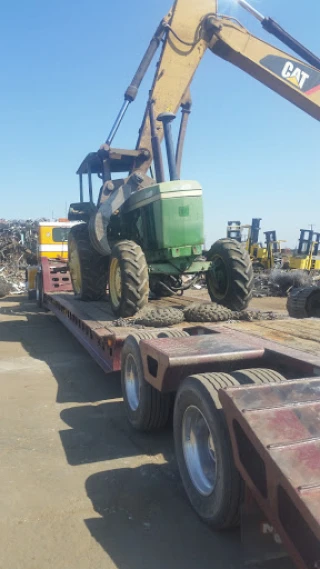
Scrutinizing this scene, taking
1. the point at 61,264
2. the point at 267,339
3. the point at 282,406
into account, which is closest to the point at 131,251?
the point at 267,339

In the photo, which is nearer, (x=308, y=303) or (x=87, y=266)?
(x=308, y=303)

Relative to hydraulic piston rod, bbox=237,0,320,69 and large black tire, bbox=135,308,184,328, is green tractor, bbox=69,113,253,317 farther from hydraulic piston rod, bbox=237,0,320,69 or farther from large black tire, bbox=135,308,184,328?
hydraulic piston rod, bbox=237,0,320,69

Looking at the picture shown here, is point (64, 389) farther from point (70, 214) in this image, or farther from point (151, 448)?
point (70, 214)

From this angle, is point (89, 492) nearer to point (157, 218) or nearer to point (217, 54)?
point (157, 218)

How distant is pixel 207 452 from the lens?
320 cm

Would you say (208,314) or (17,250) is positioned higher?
(17,250)

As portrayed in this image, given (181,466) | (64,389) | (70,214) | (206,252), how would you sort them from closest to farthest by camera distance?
(181,466) → (64,389) → (206,252) → (70,214)

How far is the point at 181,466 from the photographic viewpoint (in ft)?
10.8

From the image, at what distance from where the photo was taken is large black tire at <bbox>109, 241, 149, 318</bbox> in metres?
6.10

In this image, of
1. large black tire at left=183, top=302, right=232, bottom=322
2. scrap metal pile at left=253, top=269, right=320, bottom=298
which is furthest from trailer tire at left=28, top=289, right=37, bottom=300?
large black tire at left=183, top=302, right=232, bottom=322

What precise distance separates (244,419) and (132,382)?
2331 mm

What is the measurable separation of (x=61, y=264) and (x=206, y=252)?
20.2 ft

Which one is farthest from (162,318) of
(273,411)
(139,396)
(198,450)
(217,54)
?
(217,54)

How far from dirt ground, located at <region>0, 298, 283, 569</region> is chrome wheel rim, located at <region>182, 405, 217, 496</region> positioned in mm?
248
